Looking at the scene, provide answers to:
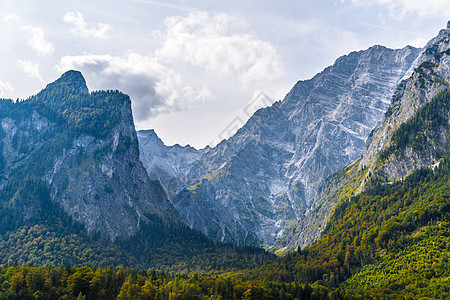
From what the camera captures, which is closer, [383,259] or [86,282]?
[86,282]

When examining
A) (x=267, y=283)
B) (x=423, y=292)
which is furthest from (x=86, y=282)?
(x=423, y=292)

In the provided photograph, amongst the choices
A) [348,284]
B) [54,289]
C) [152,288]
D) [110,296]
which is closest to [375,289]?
[348,284]

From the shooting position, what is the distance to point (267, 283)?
175 meters

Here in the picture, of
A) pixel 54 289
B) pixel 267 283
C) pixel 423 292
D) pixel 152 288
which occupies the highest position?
pixel 54 289

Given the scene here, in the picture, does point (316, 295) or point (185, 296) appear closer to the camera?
point (185, 296)

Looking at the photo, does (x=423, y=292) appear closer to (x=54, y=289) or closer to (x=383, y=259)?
(x=383, y=259)

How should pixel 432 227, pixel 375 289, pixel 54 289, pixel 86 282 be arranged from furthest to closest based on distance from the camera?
pixel 432 227, pixel 375 289, pixel 86 282, pixel 54 289

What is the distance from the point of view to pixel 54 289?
137000mm

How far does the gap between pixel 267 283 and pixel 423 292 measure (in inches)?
2628

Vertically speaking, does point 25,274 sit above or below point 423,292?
above

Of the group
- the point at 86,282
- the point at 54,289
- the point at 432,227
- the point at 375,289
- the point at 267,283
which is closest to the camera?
the point at 54,289

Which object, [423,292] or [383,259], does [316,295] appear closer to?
[423,292]

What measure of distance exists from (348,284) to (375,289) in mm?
34251

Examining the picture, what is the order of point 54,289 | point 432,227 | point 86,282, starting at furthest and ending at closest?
point 432,227, point 86,282, point 54,289
